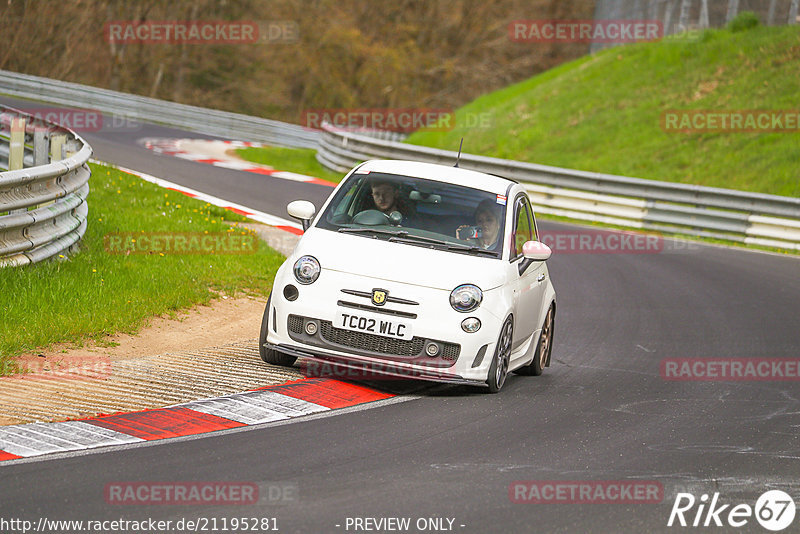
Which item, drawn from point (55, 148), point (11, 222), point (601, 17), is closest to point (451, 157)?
point (55, 148)

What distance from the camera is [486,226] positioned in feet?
28.4

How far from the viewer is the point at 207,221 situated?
1545 cm

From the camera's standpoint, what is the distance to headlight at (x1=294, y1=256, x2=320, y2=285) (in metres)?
7.87

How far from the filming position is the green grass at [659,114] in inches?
1045

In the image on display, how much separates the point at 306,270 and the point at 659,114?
24039 mm

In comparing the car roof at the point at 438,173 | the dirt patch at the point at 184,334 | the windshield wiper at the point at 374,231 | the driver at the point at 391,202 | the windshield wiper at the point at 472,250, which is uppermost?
the car roof at the point at 438,173

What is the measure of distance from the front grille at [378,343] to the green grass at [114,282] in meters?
2.27

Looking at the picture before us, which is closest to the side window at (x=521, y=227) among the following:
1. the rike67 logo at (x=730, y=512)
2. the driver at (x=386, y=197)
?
the driver at (x=386, y=197)

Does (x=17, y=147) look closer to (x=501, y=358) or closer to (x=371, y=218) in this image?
(x=371, y=218)

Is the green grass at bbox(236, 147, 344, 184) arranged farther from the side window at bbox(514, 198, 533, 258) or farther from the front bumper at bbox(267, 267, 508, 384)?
the front bumper at bbox(267, 267, 508, 384)

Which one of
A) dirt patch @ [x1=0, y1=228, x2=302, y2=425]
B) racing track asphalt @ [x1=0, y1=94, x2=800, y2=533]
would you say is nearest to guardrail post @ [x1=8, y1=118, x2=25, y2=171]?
dirt patch @ [x1=0, y1=228, x2=302, y2=425]

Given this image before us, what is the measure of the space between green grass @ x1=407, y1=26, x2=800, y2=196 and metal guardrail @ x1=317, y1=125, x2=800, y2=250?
3.29m

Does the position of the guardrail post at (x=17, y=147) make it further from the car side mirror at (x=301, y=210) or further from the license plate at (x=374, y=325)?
the license plate at (x=374, y=325)

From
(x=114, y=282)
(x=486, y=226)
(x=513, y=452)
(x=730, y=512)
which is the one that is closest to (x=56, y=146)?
(x=114, y=282)
